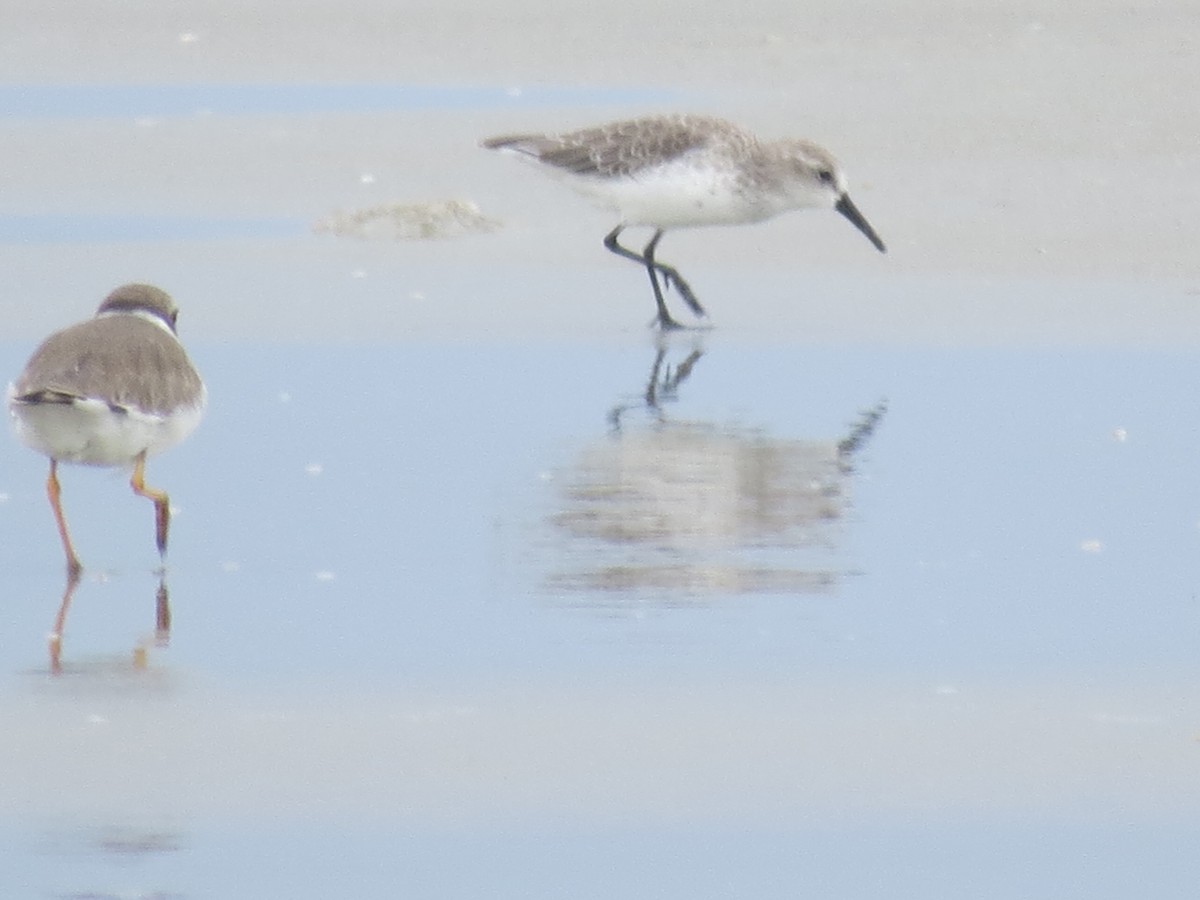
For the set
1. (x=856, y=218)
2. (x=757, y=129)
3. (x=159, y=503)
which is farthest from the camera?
(x=757, y=129)

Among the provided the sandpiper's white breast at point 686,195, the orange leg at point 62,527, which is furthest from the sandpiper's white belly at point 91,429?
the sandpiper's white breast at point 686,195

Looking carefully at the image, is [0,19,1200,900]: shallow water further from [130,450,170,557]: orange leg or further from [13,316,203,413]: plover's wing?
[13,316,203,413]: plover's wing

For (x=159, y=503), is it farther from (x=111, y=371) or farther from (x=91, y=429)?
(x=111, y=371)

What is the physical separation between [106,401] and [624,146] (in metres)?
4.80

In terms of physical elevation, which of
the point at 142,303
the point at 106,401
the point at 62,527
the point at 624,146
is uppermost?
the point at 624,146

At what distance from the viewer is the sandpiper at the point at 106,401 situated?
280 inches

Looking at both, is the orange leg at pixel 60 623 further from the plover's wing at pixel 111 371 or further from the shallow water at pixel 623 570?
the plover's wing at pixel 111 371

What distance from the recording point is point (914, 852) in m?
5.32

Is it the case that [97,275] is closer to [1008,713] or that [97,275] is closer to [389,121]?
[389,121]

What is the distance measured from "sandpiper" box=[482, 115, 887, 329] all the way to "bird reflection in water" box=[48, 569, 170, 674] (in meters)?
4.39

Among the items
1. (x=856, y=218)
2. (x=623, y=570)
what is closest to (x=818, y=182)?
(x=856, y=218)

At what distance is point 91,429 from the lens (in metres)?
7.18

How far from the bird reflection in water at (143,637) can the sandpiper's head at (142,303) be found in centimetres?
100

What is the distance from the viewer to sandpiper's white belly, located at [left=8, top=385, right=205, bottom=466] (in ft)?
23.4
